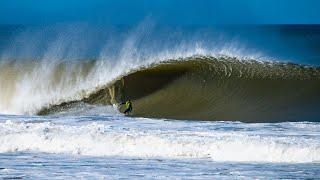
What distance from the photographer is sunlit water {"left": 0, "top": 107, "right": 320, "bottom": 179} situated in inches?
389

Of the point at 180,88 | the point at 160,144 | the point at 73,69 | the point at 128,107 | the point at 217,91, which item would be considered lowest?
the point at 160,144

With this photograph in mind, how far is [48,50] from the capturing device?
21.3 metres

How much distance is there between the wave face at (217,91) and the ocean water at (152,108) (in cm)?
3

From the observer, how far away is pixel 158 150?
11.5 m

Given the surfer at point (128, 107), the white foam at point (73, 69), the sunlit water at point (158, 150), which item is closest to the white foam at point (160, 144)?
the sunlit water at point (158, 150)

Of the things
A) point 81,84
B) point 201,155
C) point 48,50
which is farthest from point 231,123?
point 48,50

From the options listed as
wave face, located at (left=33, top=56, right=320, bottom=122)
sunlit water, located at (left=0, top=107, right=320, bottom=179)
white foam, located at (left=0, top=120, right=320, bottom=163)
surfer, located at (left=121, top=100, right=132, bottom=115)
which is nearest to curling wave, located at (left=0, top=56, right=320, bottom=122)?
wave face, located at (left=33, top=56, right=320, bottom=122)

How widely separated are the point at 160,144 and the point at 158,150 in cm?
14

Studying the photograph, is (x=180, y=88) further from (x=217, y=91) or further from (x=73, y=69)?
(x=73, y=69)

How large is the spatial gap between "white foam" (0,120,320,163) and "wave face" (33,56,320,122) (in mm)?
3568

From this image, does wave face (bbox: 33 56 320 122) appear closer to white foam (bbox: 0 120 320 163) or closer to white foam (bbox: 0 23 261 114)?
white foam (bbox: 0 23 261 114)

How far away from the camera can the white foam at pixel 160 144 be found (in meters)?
11.0

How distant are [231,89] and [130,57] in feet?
11.1

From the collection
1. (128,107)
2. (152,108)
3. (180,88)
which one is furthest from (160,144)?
(180,88)
